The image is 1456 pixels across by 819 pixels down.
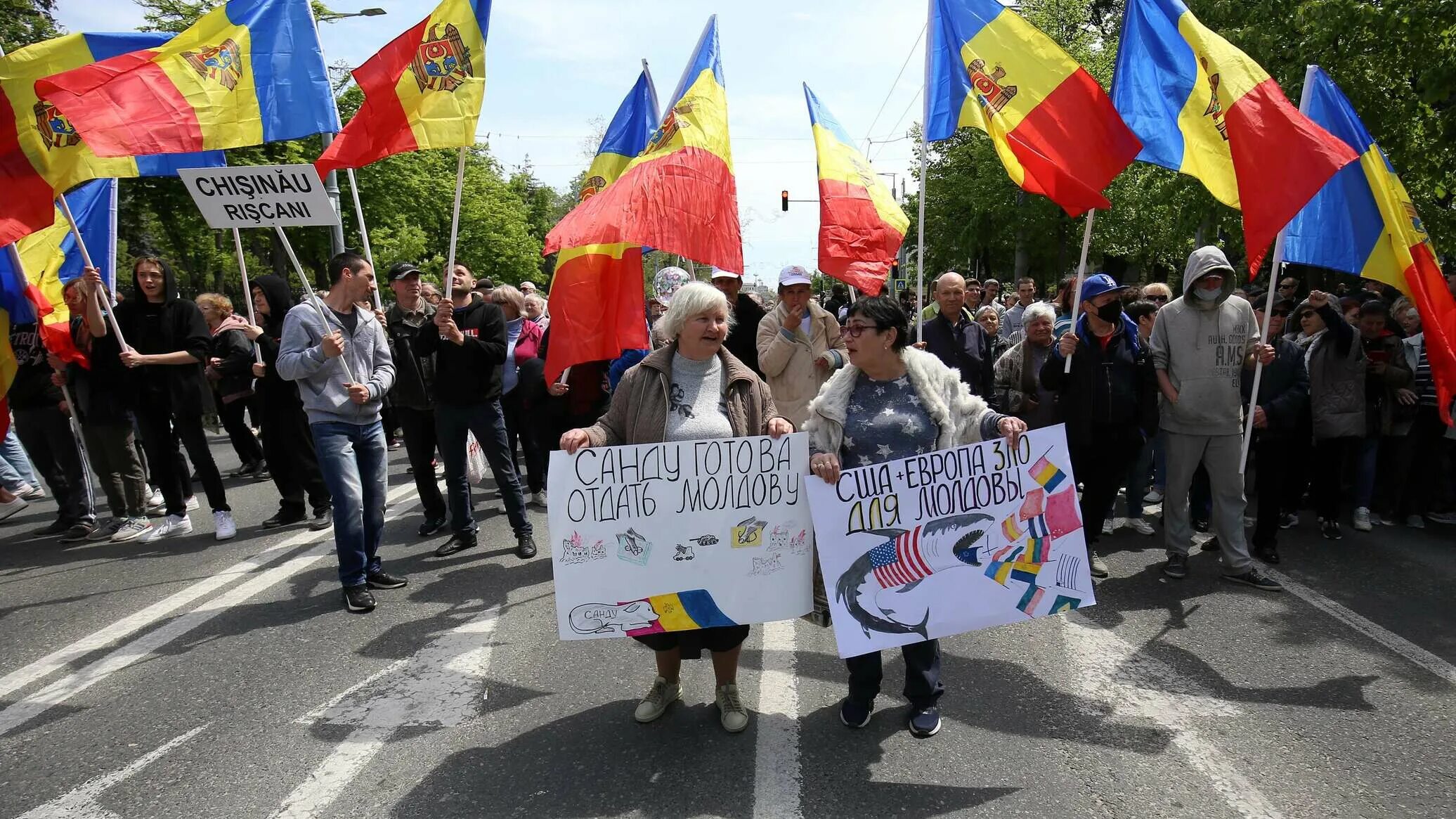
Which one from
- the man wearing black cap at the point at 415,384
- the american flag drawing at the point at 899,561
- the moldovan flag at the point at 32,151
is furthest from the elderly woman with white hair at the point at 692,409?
the moldovan flag at the point at 32,151

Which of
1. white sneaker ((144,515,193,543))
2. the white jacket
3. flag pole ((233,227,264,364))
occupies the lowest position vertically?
white sneaker ((144,515,193,543))

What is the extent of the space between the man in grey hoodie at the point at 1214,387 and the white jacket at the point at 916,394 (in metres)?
2.72

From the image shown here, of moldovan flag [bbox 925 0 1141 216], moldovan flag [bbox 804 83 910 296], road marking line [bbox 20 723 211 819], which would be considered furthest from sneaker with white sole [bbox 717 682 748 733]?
moldovan flag [bbox 925 0 1141 216]

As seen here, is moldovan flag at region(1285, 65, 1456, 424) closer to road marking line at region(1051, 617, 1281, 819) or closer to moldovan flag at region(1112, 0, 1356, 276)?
moldovan flag at region(1112, 0, 1356, 276)

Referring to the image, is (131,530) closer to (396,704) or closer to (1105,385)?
(396,704)

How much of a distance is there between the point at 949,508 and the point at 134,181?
22521mm

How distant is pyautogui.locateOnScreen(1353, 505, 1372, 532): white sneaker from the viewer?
6.67m

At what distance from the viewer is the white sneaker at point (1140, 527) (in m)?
6.71

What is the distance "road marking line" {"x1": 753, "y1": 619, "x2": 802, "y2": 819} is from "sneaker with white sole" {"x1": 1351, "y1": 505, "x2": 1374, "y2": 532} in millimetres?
5011

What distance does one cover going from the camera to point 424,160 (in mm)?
28500

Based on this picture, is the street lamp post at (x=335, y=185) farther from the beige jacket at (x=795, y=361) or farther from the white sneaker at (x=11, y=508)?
the white sneaker at (x=11, y=508)

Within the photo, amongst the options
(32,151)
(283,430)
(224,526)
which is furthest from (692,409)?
(224,526)

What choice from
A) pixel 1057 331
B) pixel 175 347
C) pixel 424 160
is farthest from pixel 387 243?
pixel 1057 331

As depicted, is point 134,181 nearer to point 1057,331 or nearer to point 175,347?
point 175,347
